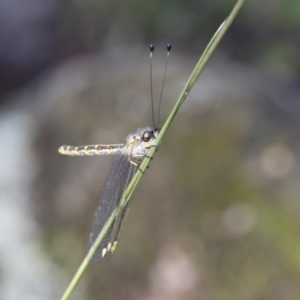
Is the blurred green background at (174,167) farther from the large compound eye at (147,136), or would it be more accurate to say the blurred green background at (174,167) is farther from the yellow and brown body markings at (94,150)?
the large compound eye at (147,136)

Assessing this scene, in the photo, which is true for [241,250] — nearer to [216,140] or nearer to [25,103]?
[216,140]

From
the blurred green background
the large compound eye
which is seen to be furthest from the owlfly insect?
the blurred green background

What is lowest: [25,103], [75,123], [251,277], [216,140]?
[251,277]

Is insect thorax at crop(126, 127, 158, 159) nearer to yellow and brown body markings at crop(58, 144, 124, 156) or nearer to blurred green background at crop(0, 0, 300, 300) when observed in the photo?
yellow and brown body markings at crop(58, 144, 124, 156)

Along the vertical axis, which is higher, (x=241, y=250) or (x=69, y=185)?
(x=69, y=185)

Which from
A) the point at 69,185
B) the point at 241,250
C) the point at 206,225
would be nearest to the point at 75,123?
the point at 69,185

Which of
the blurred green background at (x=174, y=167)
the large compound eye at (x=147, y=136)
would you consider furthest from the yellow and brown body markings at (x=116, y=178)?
the blurred green background at (x=174, y=167)

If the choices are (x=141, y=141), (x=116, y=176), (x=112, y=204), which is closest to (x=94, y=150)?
(x=141, y=141)
